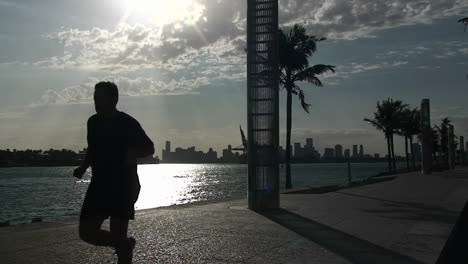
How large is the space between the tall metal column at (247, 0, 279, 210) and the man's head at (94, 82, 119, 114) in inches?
296

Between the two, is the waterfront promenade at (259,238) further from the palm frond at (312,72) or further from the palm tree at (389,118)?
the palm tree at (389,118)

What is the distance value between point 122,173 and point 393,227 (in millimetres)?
5698

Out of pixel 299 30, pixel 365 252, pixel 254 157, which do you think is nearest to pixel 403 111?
pixel 299 30

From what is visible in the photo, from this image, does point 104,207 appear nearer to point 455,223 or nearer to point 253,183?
point 455,223

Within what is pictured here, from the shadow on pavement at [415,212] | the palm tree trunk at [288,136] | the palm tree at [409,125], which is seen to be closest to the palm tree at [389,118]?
the palm tree at [409,125]

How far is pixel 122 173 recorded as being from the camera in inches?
161

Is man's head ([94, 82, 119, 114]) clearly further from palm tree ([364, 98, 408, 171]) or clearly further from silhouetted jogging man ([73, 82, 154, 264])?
palm tree ([364, 98, 408, 171])

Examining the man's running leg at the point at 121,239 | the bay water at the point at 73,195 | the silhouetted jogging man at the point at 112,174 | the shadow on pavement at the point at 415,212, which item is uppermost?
the silhouetted jogging man at the point at 112,174

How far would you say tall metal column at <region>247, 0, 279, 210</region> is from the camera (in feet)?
37.8

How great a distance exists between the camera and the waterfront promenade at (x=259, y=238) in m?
5.77

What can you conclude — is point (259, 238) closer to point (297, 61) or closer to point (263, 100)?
point (263, 100)

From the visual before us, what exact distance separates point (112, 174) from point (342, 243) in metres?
3.87

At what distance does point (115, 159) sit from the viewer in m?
4.11

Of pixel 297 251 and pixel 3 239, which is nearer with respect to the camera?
pixel 297 251
